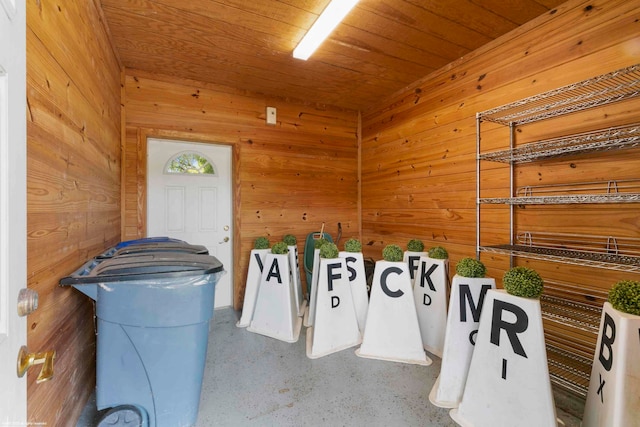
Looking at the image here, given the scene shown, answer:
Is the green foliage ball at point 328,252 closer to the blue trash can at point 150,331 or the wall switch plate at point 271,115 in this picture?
the blue trash can at point 150,331

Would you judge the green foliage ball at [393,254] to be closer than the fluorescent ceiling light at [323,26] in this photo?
No

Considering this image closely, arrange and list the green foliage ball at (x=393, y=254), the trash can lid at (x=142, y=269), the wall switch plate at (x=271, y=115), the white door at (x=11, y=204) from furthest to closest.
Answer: the wall switch plate at (x=271, y=115)
the green foliage ball at (x=393, y=254)
the trash can lid at (x=142, y=269)
the white door at (x=11, y=204)

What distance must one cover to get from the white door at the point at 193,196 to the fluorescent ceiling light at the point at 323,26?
57.1 inches

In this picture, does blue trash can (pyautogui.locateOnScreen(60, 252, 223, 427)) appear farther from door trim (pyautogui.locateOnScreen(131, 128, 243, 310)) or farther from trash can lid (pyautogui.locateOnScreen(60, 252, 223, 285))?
door trim (pyautogui.locateOnScreen(131, 128, 243, 310))

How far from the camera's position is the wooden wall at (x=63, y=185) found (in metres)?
1.04

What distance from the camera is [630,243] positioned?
160 cm


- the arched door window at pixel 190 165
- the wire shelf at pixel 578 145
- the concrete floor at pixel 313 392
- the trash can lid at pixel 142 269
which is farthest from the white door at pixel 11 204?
the arched door window at pixel 190 165

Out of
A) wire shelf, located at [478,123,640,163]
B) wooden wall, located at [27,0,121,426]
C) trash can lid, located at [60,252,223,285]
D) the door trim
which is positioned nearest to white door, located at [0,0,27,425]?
wooden wall, located at [27,0,121,426]

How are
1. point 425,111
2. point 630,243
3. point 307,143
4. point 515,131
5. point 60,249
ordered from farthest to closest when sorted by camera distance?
point 307,143, point 425,111, point 515,131, point 630,243, point 60,249

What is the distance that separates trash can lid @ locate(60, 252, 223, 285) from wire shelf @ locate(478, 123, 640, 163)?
1.98 metres

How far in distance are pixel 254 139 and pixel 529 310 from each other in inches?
116

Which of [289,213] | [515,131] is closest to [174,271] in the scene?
[289,213]

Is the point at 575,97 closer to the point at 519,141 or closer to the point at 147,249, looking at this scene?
the point at 519,141

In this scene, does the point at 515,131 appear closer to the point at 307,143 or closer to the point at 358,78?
the point at 358,78
